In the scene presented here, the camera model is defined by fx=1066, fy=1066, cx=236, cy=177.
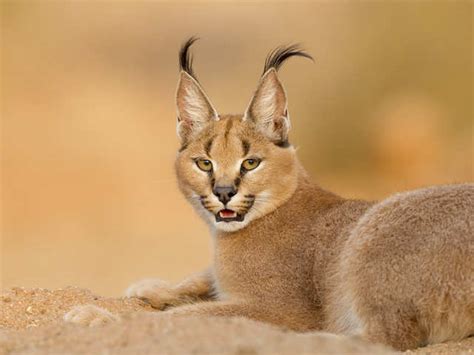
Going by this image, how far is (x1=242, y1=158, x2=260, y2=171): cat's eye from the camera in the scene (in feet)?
30.7

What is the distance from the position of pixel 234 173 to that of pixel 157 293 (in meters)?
1.55

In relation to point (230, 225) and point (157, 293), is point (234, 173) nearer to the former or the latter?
point (230, 225)

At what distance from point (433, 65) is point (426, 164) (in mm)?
3381

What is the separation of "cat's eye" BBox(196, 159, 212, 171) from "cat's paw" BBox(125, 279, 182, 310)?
1307mm

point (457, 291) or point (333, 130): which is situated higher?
point (333, 130)

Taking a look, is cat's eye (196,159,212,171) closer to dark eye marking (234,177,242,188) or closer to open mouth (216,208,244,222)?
dark eye marking (234,177,242,188)

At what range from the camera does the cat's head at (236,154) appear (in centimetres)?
927

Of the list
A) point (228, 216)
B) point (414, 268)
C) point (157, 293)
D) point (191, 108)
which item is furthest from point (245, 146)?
point (414, 268)

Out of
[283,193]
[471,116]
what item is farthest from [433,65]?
[283,193]

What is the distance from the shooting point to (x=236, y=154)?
30.7ft

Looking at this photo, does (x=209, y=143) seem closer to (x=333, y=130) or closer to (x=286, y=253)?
(x=286, y=253)

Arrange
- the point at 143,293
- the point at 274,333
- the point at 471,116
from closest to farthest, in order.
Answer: the point at 274,333, the point at 143,293, the point at 471,116

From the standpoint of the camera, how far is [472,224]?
26.1 feet

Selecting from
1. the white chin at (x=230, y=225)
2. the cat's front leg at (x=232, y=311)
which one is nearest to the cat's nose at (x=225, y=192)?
the white chin at (x=230, y=225)
